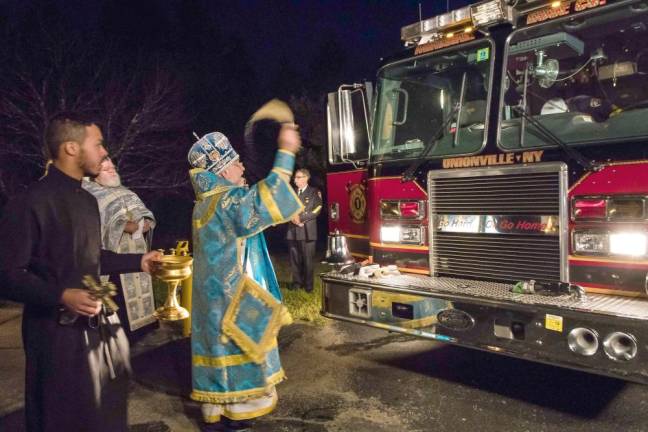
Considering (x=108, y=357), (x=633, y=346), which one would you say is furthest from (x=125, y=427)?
(x=633, y=346)

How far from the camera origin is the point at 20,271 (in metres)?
2.14

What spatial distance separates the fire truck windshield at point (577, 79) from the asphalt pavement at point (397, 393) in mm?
1791

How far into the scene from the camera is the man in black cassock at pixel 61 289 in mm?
2160

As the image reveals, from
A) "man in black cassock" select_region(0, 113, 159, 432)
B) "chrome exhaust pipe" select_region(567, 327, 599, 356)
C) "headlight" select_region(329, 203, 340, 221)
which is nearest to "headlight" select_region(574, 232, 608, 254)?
"chrome exhaust pipe" select_region(567, 327, 599, 356)

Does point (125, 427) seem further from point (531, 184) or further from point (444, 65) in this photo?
point (444, 65)

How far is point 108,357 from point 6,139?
41.1ft

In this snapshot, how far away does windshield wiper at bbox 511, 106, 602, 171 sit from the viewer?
3432 mm

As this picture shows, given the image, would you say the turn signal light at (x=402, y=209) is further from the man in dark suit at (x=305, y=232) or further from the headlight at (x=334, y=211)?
Answer: the man in dark suit at (x=305, y=232)

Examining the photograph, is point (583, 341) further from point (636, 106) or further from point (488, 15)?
point (488, 15)

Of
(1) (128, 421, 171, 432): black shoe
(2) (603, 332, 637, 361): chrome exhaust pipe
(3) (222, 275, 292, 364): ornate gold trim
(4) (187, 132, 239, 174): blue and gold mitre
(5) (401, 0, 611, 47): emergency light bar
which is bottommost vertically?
(1) (128, 421, 171, 432): black shoe

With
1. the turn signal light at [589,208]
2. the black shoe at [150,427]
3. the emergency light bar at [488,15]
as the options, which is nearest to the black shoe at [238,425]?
the black shoe at [150,427]

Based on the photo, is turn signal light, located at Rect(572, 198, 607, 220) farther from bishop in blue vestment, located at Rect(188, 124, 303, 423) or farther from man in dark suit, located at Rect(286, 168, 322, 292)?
man in dark suit, located at Rect(286, 168, 322, 292)

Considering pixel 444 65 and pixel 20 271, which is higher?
pixel 444 65

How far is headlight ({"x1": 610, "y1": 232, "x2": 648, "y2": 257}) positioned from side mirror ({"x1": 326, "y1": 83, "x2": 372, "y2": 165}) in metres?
2.21
